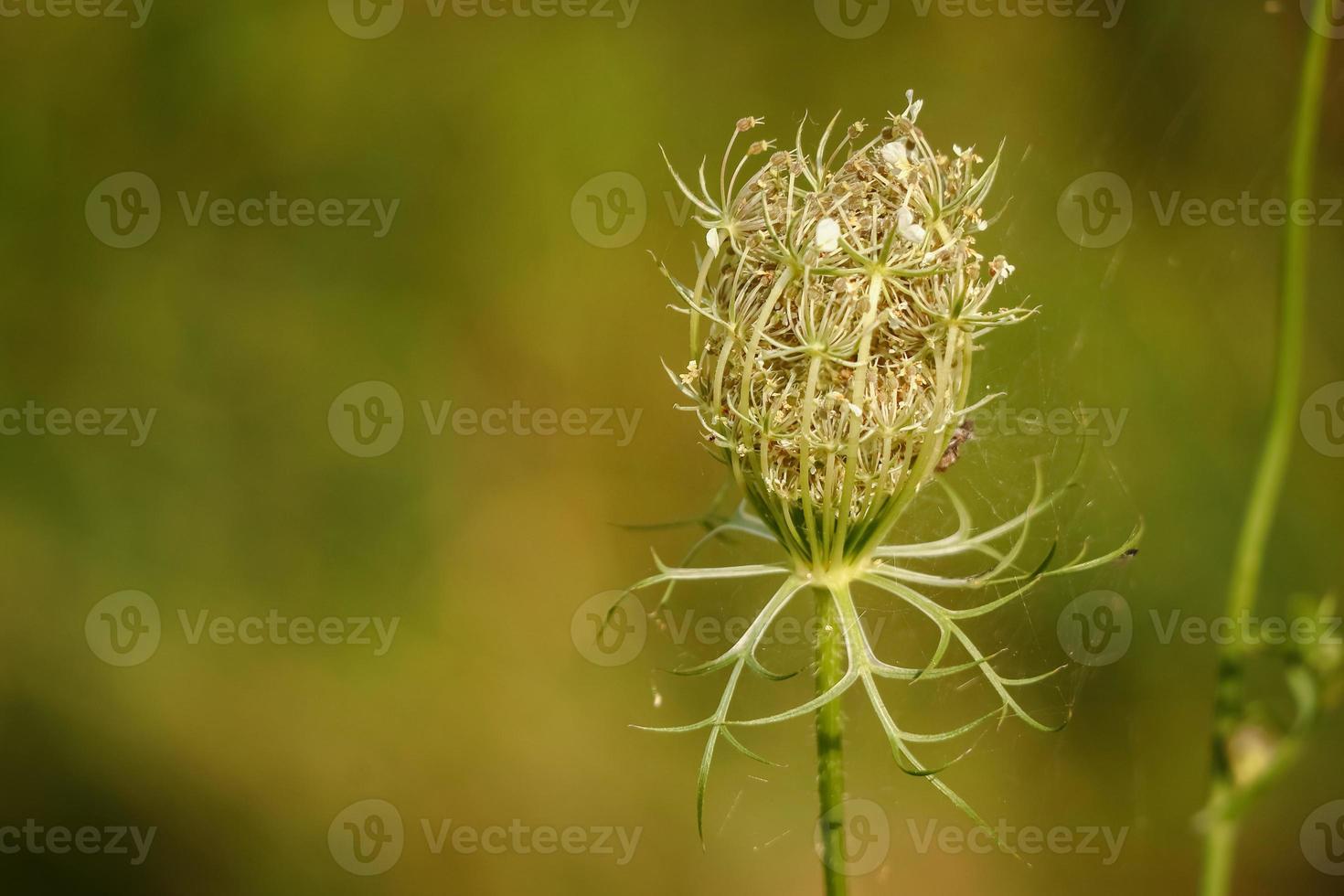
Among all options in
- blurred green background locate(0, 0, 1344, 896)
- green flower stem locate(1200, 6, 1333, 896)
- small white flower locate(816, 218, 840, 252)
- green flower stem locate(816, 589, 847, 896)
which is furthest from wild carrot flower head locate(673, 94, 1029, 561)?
blurred green background locate(0, 0, 1344, 896)

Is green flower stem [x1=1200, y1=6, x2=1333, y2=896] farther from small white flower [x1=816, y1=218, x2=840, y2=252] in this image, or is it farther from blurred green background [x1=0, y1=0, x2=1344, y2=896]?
blurred green background [x1=0, y1=0, x2=1344, y2=896]

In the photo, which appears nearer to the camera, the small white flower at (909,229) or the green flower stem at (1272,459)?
the green flower stem at (1272,459)

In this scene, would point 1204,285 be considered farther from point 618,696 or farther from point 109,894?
point 109,894

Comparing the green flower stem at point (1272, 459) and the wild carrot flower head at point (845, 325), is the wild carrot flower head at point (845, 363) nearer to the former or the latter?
the wild carrot flower head at point (845, 325)

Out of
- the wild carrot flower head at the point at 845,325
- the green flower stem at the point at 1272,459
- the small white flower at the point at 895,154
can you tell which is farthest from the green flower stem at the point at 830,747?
the small white flower at the point at 895,154

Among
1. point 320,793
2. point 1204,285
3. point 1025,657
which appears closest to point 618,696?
point 320,793

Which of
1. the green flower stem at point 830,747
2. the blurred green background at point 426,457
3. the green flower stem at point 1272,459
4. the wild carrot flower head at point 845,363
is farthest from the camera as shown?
the blurred green background at point 426,457
